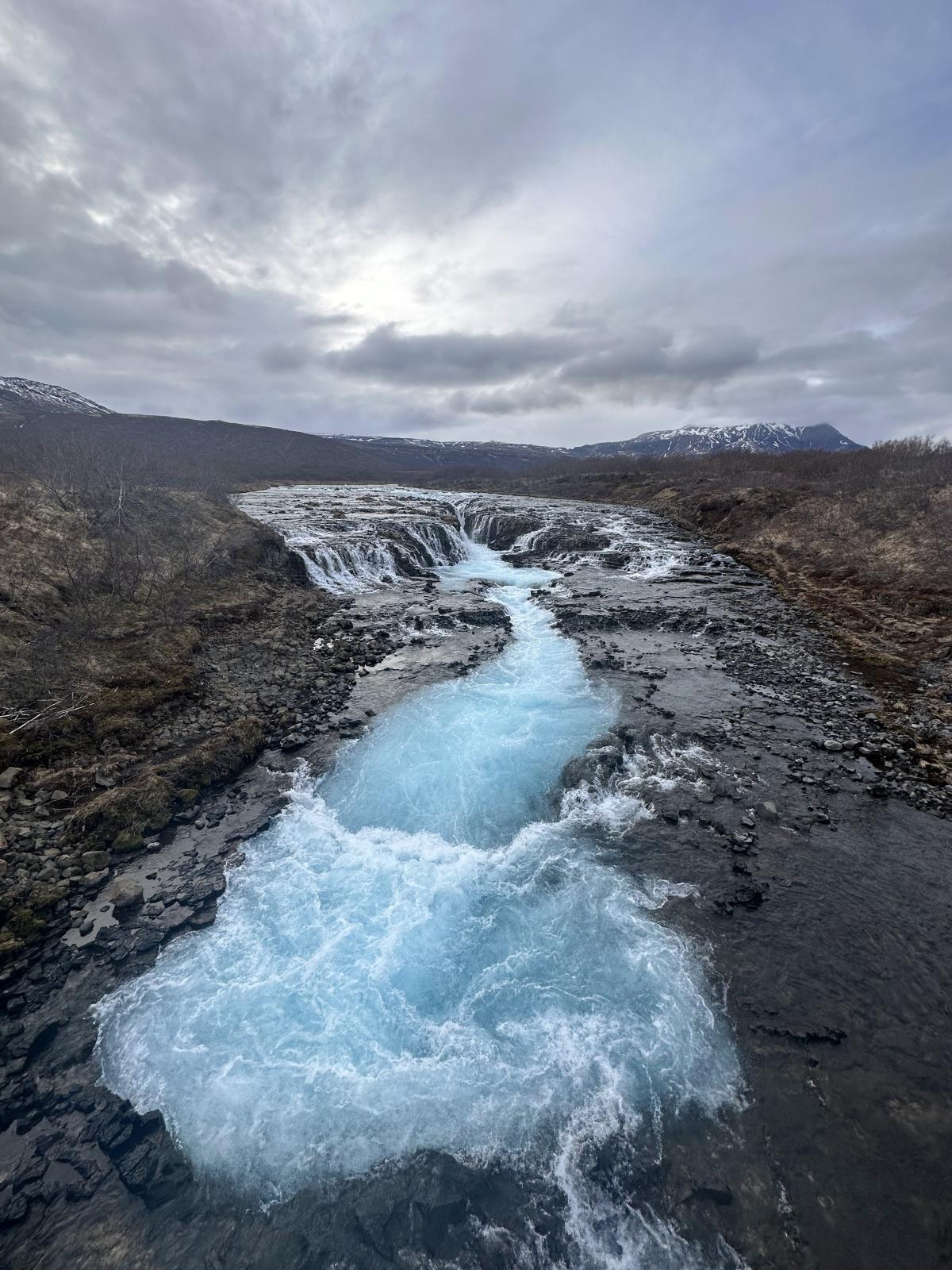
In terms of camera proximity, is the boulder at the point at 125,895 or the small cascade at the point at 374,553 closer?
the boulder at the point at 125,895

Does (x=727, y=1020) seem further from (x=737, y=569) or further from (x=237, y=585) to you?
(x=737, y=569)

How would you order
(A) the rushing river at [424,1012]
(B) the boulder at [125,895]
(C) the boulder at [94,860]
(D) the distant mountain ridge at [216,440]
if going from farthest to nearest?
(D) the distant mountain ridge at [216,440] → (C) the boulder at [94,860] → (B) the boulder at [125,895] → (A) the rushing river at [424,1012]

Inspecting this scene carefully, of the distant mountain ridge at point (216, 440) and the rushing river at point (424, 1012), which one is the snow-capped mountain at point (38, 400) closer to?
the distant mountain ridge at point (216, 440)

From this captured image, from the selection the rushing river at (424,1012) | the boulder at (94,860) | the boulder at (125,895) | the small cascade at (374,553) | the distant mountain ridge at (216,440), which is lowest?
the rushing river at (424,1012)

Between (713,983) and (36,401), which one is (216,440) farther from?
(713,983)

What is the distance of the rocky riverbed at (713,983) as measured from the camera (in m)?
5.45

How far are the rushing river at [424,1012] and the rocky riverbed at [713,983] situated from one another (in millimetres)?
263

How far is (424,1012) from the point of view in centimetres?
783

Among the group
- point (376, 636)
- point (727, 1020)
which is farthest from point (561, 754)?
point (376, 636)

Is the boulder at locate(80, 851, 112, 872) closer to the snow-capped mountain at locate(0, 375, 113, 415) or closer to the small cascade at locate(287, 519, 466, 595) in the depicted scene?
the small cascade at locate(287, 519, 466, 595)

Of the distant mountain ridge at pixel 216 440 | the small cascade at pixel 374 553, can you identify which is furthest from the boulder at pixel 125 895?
the distant mountain ridge at pixel 216 440

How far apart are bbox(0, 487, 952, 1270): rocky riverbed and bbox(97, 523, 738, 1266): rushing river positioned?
0.26m

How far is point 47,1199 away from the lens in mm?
5621

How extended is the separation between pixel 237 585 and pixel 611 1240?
2466 centimetres
